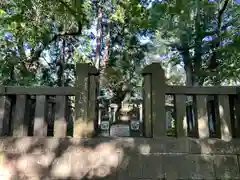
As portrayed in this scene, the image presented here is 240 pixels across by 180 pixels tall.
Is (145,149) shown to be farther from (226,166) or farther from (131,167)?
(226,166)

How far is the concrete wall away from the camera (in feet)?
8.38

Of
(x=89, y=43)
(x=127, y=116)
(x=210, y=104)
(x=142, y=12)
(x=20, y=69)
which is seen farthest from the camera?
(x=89, y=43)

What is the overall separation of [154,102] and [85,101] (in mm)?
824

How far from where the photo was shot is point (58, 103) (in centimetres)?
280

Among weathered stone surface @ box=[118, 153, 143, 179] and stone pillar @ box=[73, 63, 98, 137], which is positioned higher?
stone pillar @ box=[73, 63, 98, 137]

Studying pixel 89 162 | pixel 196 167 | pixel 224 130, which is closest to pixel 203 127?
pixel 224 130

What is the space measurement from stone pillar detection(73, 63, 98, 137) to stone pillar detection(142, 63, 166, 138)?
63 cm

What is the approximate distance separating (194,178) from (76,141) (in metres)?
1.38

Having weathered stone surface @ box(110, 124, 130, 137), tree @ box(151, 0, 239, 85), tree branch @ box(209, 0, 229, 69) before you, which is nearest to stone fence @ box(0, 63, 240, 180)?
weathered stone surface @ box(110, 124, 130, 137)

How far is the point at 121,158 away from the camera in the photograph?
2592 millimetres

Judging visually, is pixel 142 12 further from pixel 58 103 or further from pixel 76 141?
pixel 76 141

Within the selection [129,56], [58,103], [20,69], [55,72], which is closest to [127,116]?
[58,103]

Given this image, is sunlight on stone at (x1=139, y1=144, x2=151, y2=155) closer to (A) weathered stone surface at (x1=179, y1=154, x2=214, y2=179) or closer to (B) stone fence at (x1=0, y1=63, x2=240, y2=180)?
(B) stone fence at (x1=0, y1=63, x2=240, y2=180)

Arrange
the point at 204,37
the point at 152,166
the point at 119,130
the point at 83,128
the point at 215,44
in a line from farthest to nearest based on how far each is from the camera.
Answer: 1. the point at 204,37
2. the point at 215,44
3. the point at 119,130
4. the point at 83,128
5. the point at 152,166
